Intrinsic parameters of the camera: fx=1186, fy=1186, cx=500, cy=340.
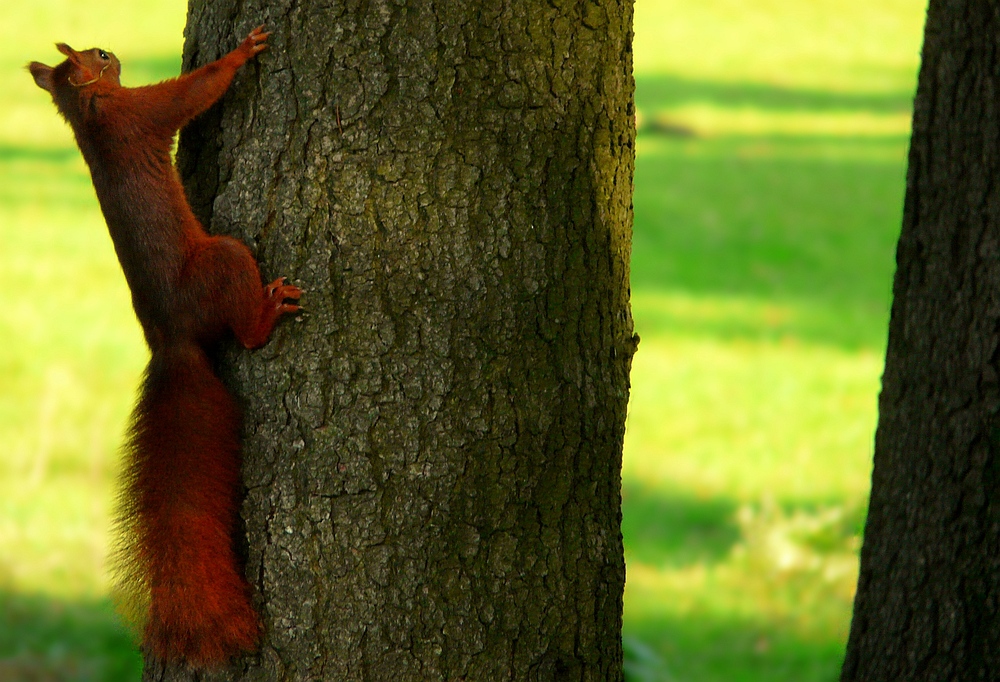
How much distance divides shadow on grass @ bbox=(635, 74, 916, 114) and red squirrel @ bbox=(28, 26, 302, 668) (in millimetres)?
12610

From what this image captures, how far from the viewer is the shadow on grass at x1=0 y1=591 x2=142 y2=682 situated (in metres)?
4.29

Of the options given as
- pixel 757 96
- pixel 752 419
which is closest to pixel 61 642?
pixel 752 419

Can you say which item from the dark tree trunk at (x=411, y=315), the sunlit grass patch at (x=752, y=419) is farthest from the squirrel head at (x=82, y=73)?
the sunlit grass patch at (x=752, y=419)

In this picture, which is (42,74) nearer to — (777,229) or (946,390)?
(946,390)

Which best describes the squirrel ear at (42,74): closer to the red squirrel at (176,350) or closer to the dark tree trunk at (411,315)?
the red squirrel at (176,350)

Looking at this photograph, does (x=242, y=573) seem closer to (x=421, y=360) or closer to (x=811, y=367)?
(x=421, y=360)

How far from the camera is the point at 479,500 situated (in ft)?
7.00

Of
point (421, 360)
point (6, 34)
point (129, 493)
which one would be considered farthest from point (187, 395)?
point (6, 34)

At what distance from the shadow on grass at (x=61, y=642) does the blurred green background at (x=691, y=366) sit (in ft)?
0.03

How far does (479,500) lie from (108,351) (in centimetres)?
579

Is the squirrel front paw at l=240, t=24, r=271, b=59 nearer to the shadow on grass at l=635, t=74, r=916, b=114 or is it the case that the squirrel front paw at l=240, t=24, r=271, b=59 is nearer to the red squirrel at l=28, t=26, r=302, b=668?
the red squirrel at l=28, t=26, r=302, b=668

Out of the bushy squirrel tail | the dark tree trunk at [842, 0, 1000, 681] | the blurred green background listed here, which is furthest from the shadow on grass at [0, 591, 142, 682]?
the dark tree trunk at [842, 0, 1000, 681]

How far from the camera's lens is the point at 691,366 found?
7.64m

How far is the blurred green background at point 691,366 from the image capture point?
4977 millimetres
